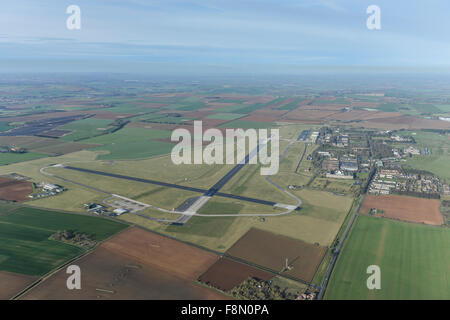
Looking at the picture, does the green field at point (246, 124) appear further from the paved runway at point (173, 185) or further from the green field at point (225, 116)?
the paved runway at point (173, 185)

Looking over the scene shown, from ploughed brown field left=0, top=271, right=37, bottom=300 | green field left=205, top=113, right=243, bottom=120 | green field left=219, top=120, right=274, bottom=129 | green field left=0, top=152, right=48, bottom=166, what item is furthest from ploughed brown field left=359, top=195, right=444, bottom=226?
green field left=205, top=113, right=243, bottom=120

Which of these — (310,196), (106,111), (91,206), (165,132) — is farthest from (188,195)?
(106,111)

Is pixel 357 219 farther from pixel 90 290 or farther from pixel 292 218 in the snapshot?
pixel 90 290

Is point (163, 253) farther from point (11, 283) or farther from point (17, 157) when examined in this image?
point (17, 157)

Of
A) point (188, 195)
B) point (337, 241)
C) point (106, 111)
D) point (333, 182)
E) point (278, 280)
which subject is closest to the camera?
point (278, 280)

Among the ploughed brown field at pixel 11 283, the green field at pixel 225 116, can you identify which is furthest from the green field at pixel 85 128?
the ploughed brown field at pixel 11 283

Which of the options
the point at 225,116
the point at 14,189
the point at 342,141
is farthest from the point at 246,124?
the point at 14,189

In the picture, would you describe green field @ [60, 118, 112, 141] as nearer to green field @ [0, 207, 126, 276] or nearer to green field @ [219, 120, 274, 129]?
green field @ [219, 120, 274, 129]
